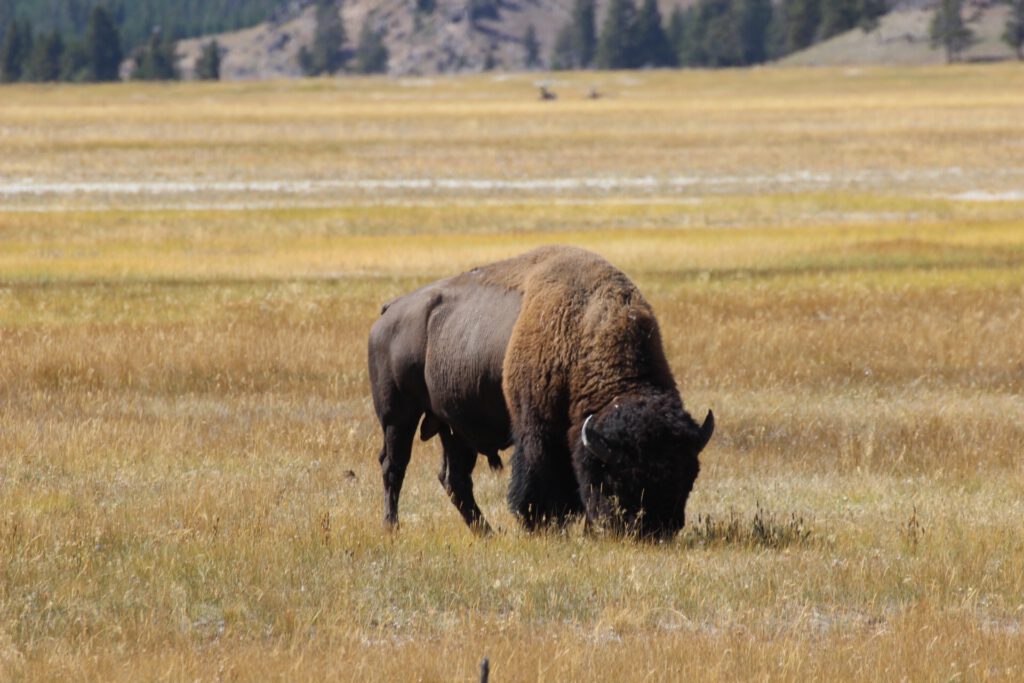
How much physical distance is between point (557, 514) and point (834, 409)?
239 inches

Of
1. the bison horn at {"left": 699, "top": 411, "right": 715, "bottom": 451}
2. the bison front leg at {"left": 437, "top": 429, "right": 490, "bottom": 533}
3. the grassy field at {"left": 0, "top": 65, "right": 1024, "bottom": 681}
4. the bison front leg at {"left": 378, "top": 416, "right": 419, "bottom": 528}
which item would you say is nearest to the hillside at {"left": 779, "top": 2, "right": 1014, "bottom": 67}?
the grassy field at {"left": 0, "top": 65, "right": 1024, "bottom": 681}

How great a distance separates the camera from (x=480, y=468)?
38.3 ft

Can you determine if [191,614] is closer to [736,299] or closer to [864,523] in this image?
[864,523]

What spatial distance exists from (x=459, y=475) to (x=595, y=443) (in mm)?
1884

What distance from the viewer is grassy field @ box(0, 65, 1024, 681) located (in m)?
6.58

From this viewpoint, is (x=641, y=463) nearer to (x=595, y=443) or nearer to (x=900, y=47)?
(x=595, y=443)

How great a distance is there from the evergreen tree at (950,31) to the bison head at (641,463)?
582 ft

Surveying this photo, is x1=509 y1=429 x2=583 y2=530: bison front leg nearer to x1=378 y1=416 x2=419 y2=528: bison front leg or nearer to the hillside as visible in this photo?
x1=378 y1=416 x2=419 y2=528: bison front leg

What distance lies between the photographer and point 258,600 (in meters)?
7.09

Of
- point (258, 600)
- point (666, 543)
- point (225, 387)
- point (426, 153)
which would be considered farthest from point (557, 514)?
point (426, 153)

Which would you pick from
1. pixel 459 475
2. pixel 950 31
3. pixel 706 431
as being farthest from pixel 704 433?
pixel 950 31

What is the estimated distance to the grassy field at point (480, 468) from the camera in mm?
6578

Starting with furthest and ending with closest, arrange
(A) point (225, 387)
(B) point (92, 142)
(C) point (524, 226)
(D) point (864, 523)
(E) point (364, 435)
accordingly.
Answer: (B) point (92, 142) → (C) point (524, 226) → (A) point (225, 387) → (E) point (364, 435) → (D) point (864, 523)

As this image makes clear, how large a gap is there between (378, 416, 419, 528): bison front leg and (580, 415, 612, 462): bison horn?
1937 millimetres
